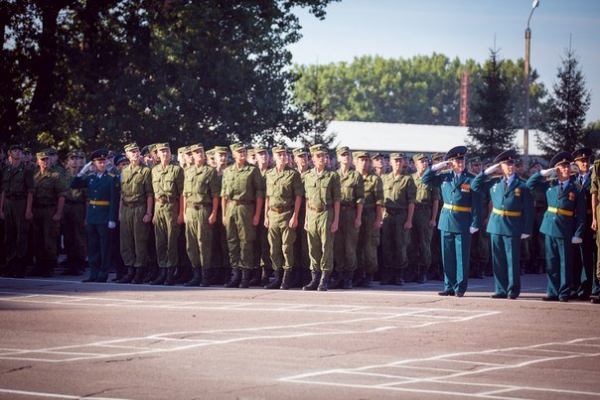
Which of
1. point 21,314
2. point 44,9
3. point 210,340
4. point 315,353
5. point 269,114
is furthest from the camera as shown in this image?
point 269,114

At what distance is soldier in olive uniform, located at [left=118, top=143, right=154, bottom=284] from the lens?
703 inches

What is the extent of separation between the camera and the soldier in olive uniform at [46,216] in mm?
19438

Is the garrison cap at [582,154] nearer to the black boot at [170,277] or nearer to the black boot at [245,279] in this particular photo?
the black boot at [245,279]

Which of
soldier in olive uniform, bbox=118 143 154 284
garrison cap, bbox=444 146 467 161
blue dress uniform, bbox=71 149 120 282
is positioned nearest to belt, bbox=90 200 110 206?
blue dress uniform, bbox=71 149 120 282

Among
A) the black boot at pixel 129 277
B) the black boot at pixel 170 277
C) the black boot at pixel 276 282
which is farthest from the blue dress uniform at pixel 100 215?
the black boot at pixel 276 282

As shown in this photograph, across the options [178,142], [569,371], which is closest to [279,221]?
[569,371]

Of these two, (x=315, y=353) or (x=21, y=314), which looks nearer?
(x=315, y=353)

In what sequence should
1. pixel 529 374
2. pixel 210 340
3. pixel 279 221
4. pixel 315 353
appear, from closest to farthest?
pixel 529 374
pixel 315 353
pixel 210 340
pixel 279 221

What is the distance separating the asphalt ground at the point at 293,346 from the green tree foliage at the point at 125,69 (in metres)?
17.4

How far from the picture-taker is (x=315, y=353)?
10.5 meters

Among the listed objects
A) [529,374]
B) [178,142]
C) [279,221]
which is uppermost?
[178,142]

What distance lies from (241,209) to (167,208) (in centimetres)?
130

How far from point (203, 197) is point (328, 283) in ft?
7.83

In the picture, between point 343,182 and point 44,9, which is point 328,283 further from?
point 44,9
